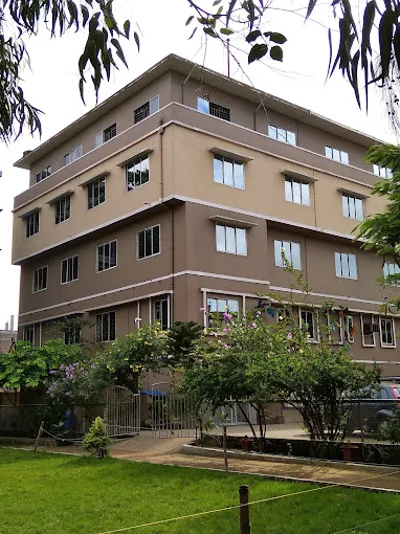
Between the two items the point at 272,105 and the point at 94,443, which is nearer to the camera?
the point at 94,443

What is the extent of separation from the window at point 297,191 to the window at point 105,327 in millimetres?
10167

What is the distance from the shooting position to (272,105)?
101 ft

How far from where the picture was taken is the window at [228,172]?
2716 centimetres

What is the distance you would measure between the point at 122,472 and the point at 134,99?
69.0ft

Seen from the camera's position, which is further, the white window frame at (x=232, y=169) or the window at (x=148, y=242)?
the white window frame at (x=232, y=169)

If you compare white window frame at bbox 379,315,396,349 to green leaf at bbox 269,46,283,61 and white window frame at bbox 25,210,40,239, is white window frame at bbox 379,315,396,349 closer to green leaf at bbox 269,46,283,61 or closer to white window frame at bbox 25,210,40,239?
white window frame at bbox 25,210,40,239

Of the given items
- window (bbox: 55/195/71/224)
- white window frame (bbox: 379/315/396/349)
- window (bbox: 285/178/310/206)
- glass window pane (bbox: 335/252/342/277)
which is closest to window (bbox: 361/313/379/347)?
white window frame (bbox: 379/315/396/349)

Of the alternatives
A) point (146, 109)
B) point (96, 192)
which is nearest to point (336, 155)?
point (146, 109)

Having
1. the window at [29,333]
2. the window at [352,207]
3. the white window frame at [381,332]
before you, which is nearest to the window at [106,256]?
the window at [29,333]

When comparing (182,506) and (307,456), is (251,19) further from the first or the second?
(307,456)

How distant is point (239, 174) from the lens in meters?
28.1

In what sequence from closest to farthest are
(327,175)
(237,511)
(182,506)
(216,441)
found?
1. (237,511)
2. (182,506)
3. (216,441)
4. (327,175)

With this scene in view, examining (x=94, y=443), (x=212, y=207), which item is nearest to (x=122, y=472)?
(x=94, y=443)

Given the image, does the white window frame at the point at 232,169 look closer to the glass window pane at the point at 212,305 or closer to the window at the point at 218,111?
the window at the point at 218,111
